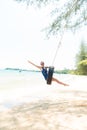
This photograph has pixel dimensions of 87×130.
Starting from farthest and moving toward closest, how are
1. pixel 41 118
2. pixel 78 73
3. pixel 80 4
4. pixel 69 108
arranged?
pixel 78 73 → pixel 80 4 → pixel 69 108 → pixel 41 118

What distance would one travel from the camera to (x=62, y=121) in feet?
28.0

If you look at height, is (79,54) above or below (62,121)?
below

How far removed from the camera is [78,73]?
2579 inches

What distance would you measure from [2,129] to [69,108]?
140 inches

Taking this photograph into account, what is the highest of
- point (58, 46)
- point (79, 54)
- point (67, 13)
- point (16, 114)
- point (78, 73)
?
point (67, 13)

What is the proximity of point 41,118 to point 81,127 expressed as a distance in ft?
6.04

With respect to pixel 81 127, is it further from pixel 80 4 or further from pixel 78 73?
pixel 78 73

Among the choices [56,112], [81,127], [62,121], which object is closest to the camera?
[81,127]

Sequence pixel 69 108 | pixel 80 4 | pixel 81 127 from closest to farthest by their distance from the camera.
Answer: pixel 81 127 → pixel 69 108 → pixel 80 4

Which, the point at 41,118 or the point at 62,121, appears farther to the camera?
the point at 41,118

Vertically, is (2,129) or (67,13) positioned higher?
(67,13)

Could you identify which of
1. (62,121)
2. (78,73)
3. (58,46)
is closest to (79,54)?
(78,73)

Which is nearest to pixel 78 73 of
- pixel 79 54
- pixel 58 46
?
pixel 79 54

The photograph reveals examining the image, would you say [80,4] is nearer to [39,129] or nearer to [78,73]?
[39,129]
